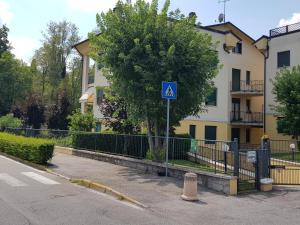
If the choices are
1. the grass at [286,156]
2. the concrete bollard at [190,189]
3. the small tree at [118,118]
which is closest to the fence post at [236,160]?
the concrete bollard at [190,189]

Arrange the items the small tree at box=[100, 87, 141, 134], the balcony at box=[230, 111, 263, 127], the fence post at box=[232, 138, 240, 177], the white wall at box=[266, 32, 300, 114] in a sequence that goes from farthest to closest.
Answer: the balcony at box=[230, 111, 263, 127]
the white wall at box=[266, 32, 300, 114]
the small tree at box=[100, 87, 141, 134]
the fence post at box=[232, 138, 240, 177]

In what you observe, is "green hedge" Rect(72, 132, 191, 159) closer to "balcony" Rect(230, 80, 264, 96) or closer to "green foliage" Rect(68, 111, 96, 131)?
"green foliage" Rect(68, 111, 96, 131)

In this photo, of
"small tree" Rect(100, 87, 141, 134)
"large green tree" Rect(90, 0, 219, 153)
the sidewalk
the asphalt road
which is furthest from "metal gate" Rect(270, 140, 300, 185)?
"small tree" Rect(100, 87, 141, 134)

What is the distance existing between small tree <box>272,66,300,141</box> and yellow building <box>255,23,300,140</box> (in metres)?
5.95

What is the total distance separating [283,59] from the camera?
3416cm

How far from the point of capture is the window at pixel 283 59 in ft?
111

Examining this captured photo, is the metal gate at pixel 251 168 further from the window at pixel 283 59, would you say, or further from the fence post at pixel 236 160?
the window at pixel 283 59

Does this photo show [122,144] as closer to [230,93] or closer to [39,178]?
[39,178]

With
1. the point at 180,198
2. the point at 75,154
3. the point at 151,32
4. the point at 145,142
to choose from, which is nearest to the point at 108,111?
the point at 75,154

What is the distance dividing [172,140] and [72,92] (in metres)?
46.1

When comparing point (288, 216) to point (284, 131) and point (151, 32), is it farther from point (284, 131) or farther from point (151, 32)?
point (284, 131)

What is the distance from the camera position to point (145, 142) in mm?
17922

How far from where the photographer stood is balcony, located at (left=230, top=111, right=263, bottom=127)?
1438 inches

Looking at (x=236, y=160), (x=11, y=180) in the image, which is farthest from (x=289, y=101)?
(x=11, y=180)
